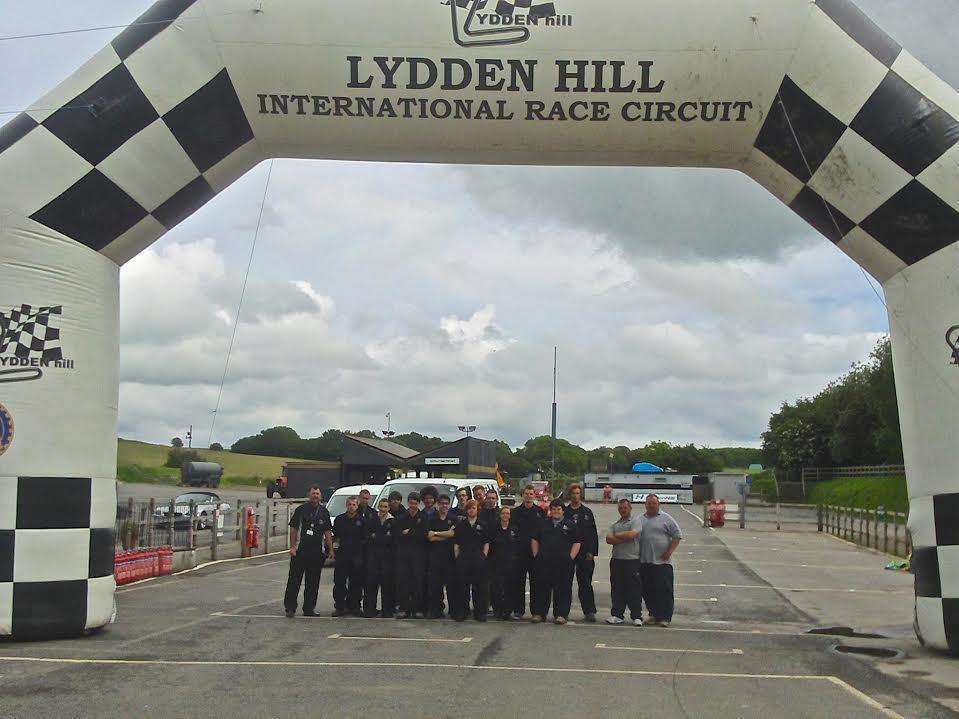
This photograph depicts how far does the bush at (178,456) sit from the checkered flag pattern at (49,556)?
73351 mm

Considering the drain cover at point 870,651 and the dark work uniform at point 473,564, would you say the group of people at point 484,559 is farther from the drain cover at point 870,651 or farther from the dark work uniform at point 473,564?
the drain cover at point 870,651

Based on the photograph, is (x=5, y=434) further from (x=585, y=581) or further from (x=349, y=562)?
(x=585, y=581)

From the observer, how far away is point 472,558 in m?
11.4

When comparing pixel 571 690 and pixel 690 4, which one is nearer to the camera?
pixel 571 690

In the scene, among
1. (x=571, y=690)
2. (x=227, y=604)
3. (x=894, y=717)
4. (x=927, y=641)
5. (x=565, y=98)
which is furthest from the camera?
(x=227, y=604)

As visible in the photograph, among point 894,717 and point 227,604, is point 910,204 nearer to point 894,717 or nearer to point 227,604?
point 894,717

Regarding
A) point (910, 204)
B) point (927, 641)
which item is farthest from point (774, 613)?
point (910, 204)

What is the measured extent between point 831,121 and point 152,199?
6.85m

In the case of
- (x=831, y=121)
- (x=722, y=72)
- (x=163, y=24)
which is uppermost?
(x=163, y=24)

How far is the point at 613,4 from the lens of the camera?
30.5 feet

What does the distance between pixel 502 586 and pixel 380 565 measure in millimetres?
1539

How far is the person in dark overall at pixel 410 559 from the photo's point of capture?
1152 cm

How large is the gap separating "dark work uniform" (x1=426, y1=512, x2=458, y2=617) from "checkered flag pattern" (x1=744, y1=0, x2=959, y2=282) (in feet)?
19.0

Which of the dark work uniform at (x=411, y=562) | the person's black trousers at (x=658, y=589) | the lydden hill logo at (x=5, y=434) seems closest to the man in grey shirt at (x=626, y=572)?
the person's black trousers at (x=658, y=589)
